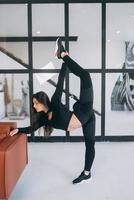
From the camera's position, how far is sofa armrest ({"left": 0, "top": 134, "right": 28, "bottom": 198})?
8.99 feet

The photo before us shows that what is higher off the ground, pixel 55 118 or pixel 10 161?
pixel 55 118

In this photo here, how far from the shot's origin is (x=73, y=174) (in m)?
3.92

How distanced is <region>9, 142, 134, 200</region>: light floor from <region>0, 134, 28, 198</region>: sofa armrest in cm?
30

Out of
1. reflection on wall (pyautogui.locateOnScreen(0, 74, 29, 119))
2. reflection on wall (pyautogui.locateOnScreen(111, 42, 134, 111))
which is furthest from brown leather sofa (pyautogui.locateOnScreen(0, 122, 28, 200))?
reflection on wall (pyautogui.locateOnScreen(111, 42, 134, 111))

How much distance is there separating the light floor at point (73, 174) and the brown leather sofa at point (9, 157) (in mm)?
271

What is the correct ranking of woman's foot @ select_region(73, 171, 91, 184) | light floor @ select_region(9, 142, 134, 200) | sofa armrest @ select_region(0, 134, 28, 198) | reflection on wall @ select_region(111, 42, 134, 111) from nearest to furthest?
sofa armrest @ select_region(0, 134, 28, 198), light floor @ select_region(9, 142, 134, 200), woman's foot @ select_region(73, 171, 91, 184), reflection on wall @ select_region(111, 42, 134, 111)

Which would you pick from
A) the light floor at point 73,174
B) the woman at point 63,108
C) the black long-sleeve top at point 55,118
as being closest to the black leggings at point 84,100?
the woman at point 63,108

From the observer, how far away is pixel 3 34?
562cm

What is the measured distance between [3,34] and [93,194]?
3.44 meters

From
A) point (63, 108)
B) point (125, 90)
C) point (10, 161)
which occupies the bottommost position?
point (10, 161)

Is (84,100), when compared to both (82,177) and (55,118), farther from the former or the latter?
(82,177)

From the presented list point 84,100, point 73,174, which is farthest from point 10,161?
point 73,174

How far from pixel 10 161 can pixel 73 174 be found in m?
1.23

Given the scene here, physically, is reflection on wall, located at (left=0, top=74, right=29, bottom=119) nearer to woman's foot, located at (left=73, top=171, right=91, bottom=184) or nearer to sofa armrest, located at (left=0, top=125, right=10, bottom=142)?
sofa armrest, located at (left=0, top=125, right=10, bottom=142)
